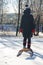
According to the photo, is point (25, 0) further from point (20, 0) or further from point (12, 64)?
point (12, 64)

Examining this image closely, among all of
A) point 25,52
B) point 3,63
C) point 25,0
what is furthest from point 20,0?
point 3,63

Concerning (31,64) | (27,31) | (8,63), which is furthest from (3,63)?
(27,31)

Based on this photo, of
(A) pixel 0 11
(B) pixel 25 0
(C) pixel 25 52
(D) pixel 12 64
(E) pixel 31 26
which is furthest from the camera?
(A) pixel 0 11

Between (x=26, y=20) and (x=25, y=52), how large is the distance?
1730 mm

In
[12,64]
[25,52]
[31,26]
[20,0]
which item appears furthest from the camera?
[20,0]

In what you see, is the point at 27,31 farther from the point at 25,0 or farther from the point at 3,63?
the point at 25,0

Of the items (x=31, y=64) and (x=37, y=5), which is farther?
(x=37, y=5)

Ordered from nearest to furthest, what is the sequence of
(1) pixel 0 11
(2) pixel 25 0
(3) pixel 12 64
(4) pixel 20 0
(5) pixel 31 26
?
1. (3) pixel 12 64
2. (5) pixel 31 26
3. (4) pixel 20 0
4. (2) pixel 25 0
5. (1) pixel 0 11

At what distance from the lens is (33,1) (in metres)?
37.0

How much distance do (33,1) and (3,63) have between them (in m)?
29.7

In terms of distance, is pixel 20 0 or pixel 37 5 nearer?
pixel 20 0

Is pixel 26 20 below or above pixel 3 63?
above

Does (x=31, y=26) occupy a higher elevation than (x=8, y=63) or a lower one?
higher

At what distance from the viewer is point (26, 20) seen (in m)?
9.46
